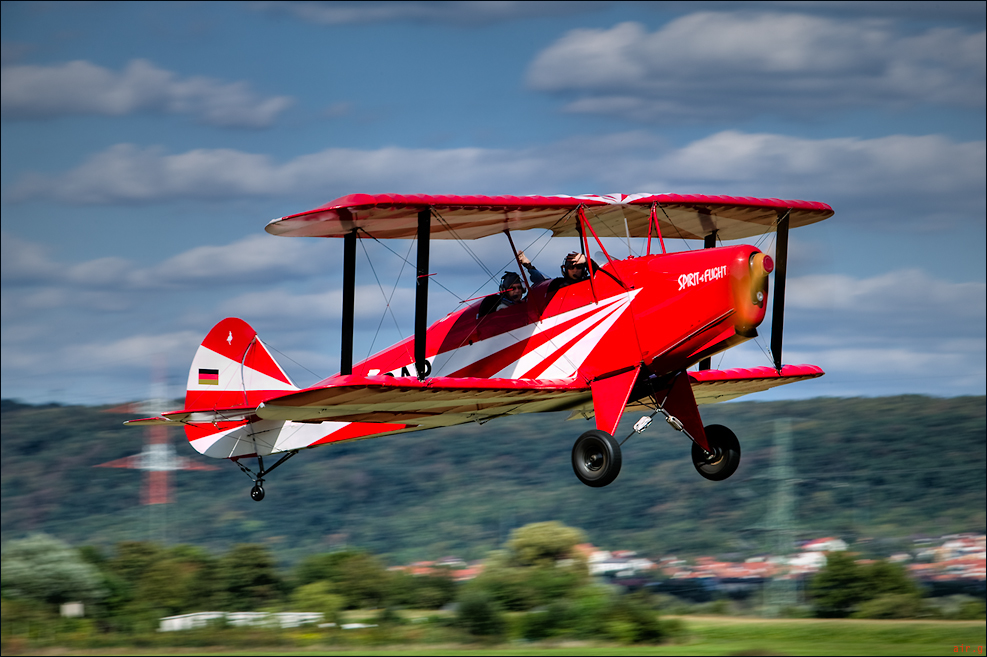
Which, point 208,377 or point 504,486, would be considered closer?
point 208,377

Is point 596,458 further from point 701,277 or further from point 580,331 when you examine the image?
point 701,277

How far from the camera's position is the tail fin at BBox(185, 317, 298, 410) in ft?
51.4

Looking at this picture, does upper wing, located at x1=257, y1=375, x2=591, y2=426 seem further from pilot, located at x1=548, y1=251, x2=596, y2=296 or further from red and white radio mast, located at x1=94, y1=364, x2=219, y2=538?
red and white radio mast, located at x1=94, y1=364, x2=219, y2=538

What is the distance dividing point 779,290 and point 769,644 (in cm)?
3147

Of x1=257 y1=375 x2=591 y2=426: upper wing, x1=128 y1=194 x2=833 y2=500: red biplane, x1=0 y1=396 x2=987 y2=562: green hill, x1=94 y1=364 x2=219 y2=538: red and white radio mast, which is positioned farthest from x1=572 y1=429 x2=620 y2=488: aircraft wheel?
x1=94 y1=364 x2=219 y2=538: red and white radio mast

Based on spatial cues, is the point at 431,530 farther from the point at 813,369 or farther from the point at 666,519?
the point at 813,369

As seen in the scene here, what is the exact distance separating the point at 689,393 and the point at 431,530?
84.6 metres

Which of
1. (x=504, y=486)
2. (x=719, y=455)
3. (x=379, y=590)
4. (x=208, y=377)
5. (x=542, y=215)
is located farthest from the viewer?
(x=504, y=486)

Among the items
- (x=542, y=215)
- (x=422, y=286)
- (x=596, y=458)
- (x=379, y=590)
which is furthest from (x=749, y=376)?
(x=379, y=590)

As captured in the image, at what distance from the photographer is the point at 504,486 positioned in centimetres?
10075

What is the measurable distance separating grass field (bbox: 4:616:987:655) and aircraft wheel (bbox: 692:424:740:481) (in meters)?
27.4

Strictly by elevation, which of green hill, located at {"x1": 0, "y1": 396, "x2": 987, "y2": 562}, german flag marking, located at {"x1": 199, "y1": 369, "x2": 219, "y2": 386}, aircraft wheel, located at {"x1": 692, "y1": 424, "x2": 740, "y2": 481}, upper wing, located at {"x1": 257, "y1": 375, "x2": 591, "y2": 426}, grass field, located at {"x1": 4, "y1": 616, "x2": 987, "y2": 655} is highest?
german flag marking, located at {"x1": 199, "y1": 369, "x2": 219, "y2": 386}

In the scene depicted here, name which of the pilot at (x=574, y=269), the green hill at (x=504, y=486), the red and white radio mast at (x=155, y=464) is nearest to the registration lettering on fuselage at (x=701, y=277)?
the pilot at (x=574, y=269)

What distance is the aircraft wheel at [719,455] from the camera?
1273 centimetres
